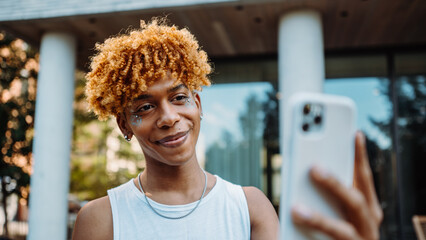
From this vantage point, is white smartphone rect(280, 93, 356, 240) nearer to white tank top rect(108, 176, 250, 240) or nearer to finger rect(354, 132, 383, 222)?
finger rect(354, 132, 383, 222)

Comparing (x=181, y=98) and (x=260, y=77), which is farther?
(x=260, y=77)

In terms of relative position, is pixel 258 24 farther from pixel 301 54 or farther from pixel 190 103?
pixel 190 103

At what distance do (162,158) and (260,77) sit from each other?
20.6ft

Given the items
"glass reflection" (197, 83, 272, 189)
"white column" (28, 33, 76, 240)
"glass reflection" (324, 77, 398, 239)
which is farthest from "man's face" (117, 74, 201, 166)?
"glass reflection" (324, 77, 398, 239)

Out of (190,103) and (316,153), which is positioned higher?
(190,103)

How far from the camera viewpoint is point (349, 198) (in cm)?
69

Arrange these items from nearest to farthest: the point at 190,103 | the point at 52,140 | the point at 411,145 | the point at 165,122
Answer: the point at 165,122 < the point at 190,103 < the point at 52,140 < the point at 411,145

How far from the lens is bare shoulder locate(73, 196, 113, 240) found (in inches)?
56.4

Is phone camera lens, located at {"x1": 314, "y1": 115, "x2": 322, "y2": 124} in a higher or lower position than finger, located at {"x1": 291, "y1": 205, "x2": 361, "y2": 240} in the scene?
higher

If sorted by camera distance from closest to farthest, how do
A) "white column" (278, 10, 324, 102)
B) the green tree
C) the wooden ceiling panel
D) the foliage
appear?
"white column" (278, 10, 324, 102), the wooden ceiling panel, the green tree, the foliage

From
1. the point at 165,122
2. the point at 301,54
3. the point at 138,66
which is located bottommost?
the point at 165,122

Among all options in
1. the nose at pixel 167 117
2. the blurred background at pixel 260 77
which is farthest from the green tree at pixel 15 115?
the nose at pixel 167 117

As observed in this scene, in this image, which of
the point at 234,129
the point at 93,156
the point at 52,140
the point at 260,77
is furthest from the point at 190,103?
the point at 93,156

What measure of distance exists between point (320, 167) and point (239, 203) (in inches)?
35.1
